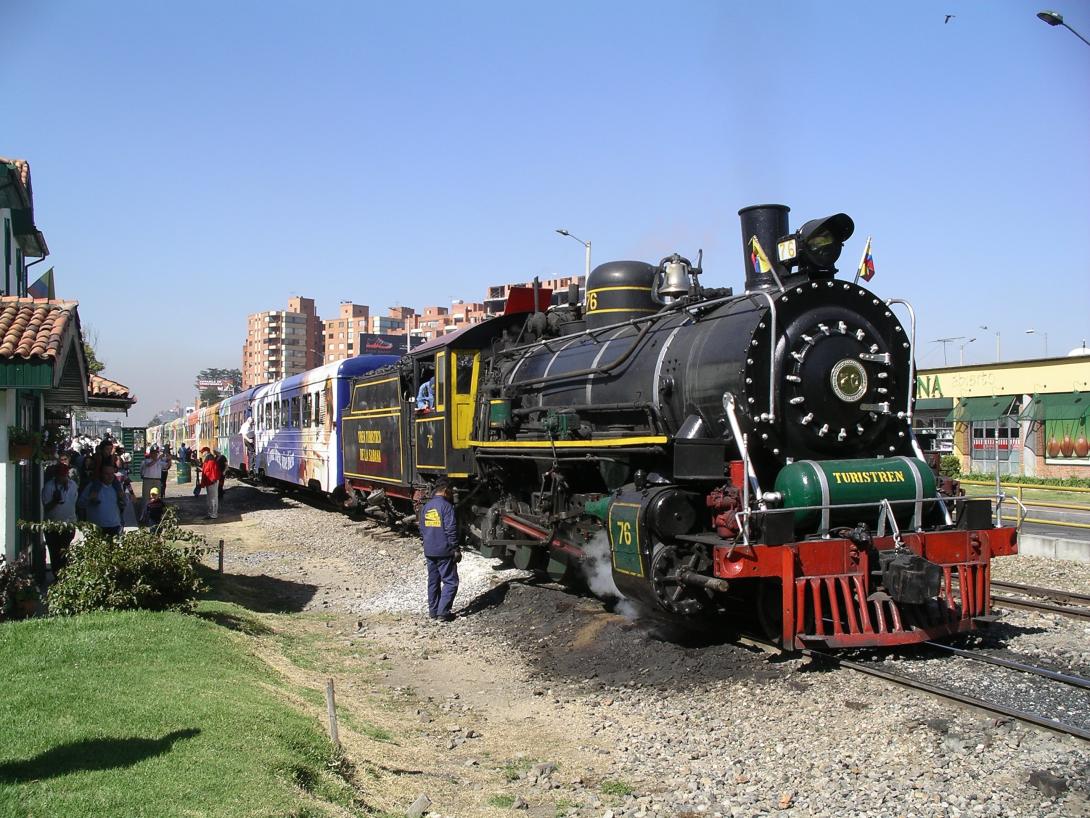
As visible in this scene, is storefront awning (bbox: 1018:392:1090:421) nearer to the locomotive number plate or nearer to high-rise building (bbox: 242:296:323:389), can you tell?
the locomotive number plate

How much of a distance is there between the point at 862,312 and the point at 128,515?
15430 millimetres

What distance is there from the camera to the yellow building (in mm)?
29016

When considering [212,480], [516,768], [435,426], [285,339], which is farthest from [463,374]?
[285,339]

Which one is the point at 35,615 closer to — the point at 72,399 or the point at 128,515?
the point at 72,399

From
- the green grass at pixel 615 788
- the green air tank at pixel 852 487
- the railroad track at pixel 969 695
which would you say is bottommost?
the green grass at pixel 615 788

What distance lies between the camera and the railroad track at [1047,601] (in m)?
9.03

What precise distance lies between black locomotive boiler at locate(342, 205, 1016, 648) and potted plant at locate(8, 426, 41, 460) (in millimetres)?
5319

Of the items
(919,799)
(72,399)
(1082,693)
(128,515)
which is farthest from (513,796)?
(128,515)

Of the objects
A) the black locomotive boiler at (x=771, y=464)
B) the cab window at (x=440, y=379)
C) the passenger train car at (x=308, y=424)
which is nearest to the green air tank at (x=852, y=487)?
the black locomotive boiler at (x=771, y=464)

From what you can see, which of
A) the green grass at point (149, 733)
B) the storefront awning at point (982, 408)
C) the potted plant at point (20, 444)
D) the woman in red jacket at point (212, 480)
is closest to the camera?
the green grass at point (149, 733)

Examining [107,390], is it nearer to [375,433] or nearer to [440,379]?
[375,433]

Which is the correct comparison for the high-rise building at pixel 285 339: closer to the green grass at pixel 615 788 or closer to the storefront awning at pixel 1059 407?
the storefront awning at pixel 1059 407

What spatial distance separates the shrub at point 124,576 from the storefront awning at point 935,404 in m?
31.3

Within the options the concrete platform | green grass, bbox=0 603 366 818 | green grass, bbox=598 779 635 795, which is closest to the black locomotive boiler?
green grass, bbox=598 779 635 795
